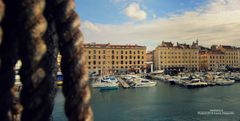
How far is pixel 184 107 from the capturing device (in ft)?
66.1

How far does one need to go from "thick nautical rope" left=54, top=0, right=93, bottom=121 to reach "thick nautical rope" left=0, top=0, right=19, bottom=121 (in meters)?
0.11

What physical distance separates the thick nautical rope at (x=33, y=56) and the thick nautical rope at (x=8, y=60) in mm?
25

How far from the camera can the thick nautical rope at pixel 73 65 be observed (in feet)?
2.86

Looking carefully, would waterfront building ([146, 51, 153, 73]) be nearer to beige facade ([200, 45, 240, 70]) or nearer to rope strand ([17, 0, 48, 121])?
beige facade ([200, 45, 240, 70])

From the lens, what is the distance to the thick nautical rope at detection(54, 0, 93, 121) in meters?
0.87

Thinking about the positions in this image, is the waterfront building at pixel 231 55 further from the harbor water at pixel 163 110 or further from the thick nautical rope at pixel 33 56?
the thick nautical rope at pixel 33 56

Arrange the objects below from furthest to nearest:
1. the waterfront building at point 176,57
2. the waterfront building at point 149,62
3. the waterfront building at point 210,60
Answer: the waterfront building at point 210,60, the waterfront building at point 149,62, the waterfront building at point 176,57

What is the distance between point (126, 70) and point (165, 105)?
3100 cm

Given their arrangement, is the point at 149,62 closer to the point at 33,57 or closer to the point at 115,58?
the point at 115,58

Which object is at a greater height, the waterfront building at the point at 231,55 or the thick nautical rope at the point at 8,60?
the waterfront building at the point at 231,55

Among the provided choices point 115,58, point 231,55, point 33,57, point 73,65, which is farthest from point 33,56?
point 231,55

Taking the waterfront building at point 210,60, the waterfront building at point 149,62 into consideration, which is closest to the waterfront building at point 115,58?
the waterfront building at point 149,62

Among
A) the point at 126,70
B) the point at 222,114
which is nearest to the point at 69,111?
the point at 222,114

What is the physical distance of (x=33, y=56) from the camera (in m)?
0.80
